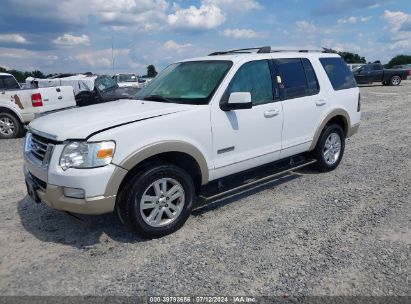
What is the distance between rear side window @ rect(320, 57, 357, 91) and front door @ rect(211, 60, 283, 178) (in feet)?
4.91

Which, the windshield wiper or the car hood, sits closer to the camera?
the car hood

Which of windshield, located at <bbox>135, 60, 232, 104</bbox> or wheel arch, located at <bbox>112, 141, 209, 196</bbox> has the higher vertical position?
windshield, located at <bbox>135, 60, 232, 104</bbox>

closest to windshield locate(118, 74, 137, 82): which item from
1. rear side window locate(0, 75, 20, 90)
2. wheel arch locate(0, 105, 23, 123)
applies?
rear side window locate(0, 75, 20, 90)

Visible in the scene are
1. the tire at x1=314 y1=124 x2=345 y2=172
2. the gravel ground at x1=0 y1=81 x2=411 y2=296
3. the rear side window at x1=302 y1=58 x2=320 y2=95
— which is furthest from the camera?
the tire at x1=314 y1=124 x2=345 y2=172

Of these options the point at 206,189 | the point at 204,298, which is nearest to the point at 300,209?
the point at 206,189

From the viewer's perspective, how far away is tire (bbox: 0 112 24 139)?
9.90 m

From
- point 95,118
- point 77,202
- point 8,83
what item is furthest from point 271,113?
point 8,83

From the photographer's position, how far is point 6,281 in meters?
3.20

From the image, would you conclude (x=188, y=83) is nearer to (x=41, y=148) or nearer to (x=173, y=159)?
(x=173, y=159)

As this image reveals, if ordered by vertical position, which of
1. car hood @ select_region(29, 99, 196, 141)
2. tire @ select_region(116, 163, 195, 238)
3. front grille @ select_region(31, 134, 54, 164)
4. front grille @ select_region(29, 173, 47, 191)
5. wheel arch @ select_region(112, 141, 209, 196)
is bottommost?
tire @ select_region(116, 163, 195, 238)

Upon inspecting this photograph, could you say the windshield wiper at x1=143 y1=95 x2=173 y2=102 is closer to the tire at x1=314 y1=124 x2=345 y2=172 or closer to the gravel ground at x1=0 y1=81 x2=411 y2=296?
the gravel ground at x1=0 y1=81 x2=411 y2=296

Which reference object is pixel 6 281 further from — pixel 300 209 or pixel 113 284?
pixel 300 209

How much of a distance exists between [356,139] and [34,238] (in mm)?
7228

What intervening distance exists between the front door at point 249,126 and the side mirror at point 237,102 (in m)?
0.08
